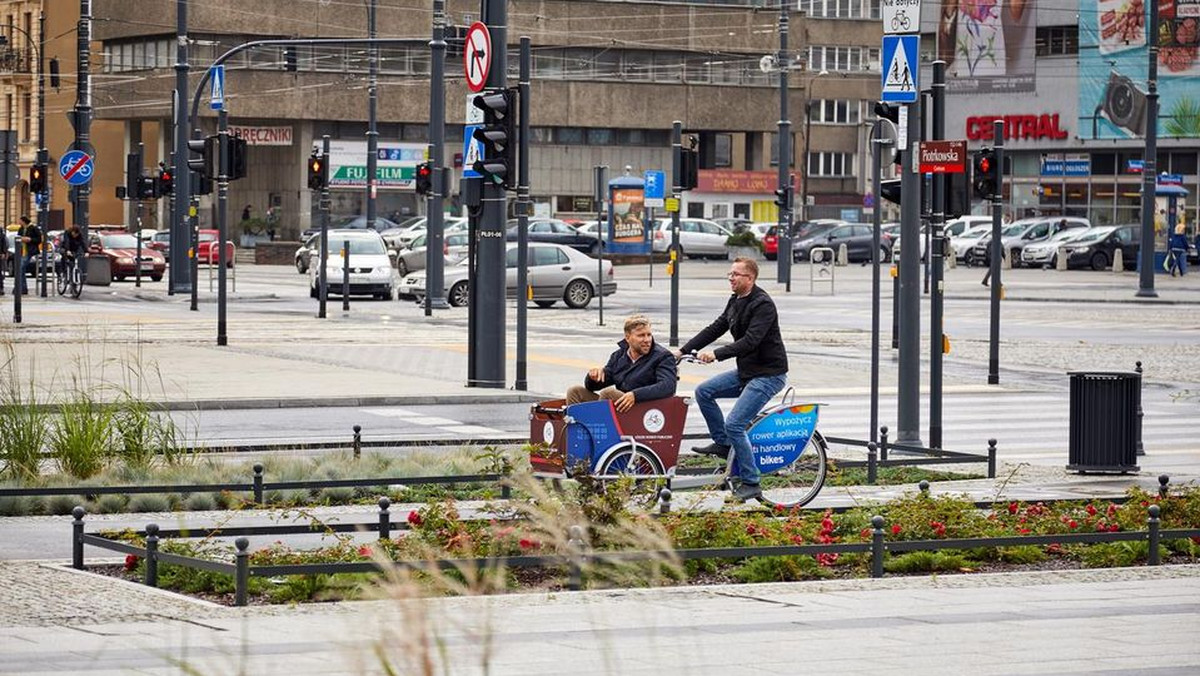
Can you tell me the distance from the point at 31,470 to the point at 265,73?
239 ft

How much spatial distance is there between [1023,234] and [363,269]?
113ft

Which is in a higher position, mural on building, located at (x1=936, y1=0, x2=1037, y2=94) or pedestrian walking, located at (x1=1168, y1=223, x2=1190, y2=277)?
mural on building, located at (x1=936, y1=0, x2=1037, y2=94)

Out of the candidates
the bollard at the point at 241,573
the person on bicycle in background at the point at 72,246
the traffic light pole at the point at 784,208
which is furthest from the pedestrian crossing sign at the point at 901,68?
the traffic light pole at the point at 784,208

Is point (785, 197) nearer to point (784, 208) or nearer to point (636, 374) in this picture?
point (784, 208)

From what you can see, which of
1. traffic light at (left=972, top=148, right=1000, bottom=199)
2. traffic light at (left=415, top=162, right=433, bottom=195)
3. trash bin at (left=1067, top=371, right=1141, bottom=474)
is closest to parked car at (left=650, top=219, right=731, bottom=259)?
traffic light at (left=415, top=162, right=433, bottom=195)

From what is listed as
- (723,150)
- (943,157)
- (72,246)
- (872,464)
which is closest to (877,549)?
(872,464)

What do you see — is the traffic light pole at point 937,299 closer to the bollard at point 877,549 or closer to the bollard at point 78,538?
the bollard at point 877,549

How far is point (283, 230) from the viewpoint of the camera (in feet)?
291

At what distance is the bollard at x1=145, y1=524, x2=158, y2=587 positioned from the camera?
1044 centimetres

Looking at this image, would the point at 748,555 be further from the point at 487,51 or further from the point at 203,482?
the point at 487,51

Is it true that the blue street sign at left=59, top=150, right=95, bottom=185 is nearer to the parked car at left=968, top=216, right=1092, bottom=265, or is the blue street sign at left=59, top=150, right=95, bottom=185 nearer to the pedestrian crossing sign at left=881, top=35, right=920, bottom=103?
the pedestrian crossing sign at left=881, top=35, right=920, bottom=103

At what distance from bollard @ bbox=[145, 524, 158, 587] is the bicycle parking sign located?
952cm

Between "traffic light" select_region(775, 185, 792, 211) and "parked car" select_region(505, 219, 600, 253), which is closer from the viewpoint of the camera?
"traffic light" select_region(775, 185, 792, 211)

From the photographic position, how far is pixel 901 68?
703 inches
